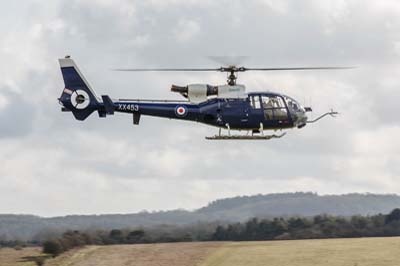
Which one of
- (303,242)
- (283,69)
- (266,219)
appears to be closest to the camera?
(283,69)

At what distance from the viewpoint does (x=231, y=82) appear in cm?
5941

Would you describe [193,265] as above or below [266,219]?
below

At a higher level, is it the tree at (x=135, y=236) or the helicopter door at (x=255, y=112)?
the helicopter door at (x=255, y=112)

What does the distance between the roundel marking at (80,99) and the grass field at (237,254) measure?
2161cm

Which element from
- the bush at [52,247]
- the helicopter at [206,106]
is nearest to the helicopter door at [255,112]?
the helicopter at [206,106]

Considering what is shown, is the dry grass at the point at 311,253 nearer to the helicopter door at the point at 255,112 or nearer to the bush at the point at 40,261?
the bush at the point at 40,261

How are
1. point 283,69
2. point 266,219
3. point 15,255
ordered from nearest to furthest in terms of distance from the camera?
point 283,69
point 15,255
point 266,219

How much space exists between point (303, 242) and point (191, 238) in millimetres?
16823

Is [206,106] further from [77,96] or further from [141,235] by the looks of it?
[141,235]

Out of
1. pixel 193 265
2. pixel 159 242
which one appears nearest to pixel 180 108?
pixel 193 265

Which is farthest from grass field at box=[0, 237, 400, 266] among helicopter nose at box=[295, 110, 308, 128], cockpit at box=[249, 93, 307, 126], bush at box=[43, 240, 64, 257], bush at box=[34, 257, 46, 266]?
cockpit at box=[249, 93, 307, 126]

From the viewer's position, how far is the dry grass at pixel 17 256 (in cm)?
7906

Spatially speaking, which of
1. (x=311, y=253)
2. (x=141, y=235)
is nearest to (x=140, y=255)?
(x=311, y=253)

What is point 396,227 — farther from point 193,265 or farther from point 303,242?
point 193,265
